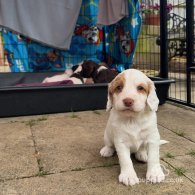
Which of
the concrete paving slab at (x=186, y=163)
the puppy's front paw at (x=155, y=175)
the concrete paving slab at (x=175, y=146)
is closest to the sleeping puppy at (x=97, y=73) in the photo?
the concrete paving slab at (x=175, y=146)

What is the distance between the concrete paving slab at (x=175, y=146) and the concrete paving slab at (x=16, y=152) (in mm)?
994

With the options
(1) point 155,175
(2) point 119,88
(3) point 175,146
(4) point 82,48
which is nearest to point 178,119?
(3) point 175,146

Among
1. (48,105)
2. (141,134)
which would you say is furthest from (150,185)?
(48,105)

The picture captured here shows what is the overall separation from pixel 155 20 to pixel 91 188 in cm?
384

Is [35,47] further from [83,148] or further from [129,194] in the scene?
[129,194]

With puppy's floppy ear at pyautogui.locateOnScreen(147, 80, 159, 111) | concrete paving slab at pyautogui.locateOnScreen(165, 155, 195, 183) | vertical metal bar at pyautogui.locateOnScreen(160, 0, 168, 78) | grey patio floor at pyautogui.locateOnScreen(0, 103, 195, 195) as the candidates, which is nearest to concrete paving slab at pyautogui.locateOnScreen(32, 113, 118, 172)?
grey patio floor at pyautogui.locateOnScreen(0, 103, 195, 195)

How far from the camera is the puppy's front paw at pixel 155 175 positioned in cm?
195

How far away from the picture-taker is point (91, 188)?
1.92 metres

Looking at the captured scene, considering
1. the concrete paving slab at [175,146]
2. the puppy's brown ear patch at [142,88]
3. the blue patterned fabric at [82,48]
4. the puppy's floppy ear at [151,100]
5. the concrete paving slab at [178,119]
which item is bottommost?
the concrete paving slab at [175,146]

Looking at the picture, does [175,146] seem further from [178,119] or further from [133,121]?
[178,119]

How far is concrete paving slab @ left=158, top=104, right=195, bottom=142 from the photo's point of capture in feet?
10.2

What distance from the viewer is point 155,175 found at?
1.97 m

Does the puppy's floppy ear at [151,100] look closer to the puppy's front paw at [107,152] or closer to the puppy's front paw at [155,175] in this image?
the puppy's front paw at [155,175]

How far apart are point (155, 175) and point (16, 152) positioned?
3.87 ft
